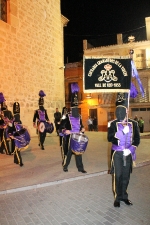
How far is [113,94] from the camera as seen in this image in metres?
29.7

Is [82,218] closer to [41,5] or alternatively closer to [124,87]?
[124,87]

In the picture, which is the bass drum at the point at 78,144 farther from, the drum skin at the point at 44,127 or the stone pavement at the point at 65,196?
the drum skin at the point at 44,127

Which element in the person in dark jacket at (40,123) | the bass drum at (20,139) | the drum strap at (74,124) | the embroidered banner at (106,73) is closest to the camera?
the embroidered banner at (106,73)

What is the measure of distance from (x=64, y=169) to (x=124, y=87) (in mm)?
3177

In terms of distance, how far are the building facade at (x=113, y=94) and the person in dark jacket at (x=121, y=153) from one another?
79.0 feet

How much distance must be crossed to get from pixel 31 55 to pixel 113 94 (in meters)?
16.3

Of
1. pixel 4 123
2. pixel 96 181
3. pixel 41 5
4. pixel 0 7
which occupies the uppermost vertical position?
pixel 41 5

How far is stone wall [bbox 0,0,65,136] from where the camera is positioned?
13773mm

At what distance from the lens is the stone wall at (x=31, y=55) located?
45.2 ft

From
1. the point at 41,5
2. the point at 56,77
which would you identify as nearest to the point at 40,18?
the point at 41,5

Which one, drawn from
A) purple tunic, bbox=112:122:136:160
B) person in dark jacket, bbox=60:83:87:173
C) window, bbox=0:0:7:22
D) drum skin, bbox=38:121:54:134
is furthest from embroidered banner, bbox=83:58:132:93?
window, bbox=0:0:7:22

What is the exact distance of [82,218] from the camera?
379 cm

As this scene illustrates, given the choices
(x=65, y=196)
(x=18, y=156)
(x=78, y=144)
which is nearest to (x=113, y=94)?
(x=18, y=156)

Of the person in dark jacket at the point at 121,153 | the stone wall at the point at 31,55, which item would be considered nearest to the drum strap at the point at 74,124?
the person in dark jacket at the point at 121,153
